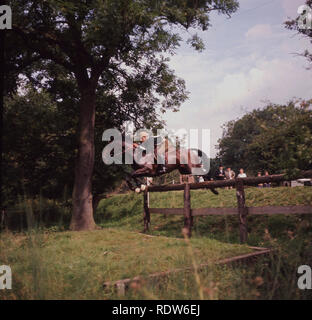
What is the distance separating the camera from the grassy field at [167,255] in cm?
375

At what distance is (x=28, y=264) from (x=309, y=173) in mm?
5329

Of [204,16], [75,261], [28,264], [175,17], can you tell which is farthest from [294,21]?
[28,264]

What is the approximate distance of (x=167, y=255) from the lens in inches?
279

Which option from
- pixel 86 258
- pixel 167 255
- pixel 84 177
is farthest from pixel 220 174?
pixel 86 258

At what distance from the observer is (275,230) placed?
33.5 ft

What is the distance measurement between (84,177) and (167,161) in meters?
3.67

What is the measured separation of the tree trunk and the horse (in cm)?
219

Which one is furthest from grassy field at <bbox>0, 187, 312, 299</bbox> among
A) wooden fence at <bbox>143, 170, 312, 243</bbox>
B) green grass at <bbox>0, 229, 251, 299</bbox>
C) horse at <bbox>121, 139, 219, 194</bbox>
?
horse at <bbox>121, 139, 219, 194</bbox>

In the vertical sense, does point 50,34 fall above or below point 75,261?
above

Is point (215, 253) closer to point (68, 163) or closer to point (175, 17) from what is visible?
point (175, 17)

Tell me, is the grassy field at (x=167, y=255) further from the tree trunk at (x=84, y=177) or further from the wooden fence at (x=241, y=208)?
the tree trunk at (x=84, y=177)

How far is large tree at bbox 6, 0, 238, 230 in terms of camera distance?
33.7 ft

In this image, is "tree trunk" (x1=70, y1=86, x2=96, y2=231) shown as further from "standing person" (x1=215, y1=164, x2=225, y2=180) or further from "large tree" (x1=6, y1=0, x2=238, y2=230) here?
"standing person" (x1=215, y1=164, x2=225, y2=180)

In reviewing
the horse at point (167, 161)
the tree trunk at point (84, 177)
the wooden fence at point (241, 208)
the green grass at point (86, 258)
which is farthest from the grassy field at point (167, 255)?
the horse at point (167, 161)
